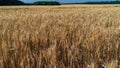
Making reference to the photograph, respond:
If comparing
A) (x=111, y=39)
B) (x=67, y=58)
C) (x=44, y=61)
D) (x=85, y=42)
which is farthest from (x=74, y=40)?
(x=44, y=61)

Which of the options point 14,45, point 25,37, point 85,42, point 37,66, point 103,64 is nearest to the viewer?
point 37,66

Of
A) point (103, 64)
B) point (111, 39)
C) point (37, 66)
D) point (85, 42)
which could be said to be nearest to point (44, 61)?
point (37, 66)

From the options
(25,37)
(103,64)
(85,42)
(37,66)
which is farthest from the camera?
(25,37)

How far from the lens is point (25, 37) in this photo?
3053mm

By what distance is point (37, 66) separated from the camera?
215cm

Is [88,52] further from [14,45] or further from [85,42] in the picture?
[14,45]

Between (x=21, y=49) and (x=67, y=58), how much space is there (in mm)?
449

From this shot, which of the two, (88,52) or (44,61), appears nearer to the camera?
(44,61)

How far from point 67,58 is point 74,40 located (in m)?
0.69

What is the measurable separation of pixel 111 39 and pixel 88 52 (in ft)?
2.11

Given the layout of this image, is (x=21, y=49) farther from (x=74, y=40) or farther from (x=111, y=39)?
(x=111, y=39)

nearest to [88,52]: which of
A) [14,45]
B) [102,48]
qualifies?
[102,48]

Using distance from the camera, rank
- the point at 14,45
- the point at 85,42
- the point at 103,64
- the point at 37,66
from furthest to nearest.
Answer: the point at 85,42, the point at 14,45, the point at 103,64, the point at 37,66

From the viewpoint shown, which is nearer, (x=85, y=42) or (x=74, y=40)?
(x=85, y=42)
